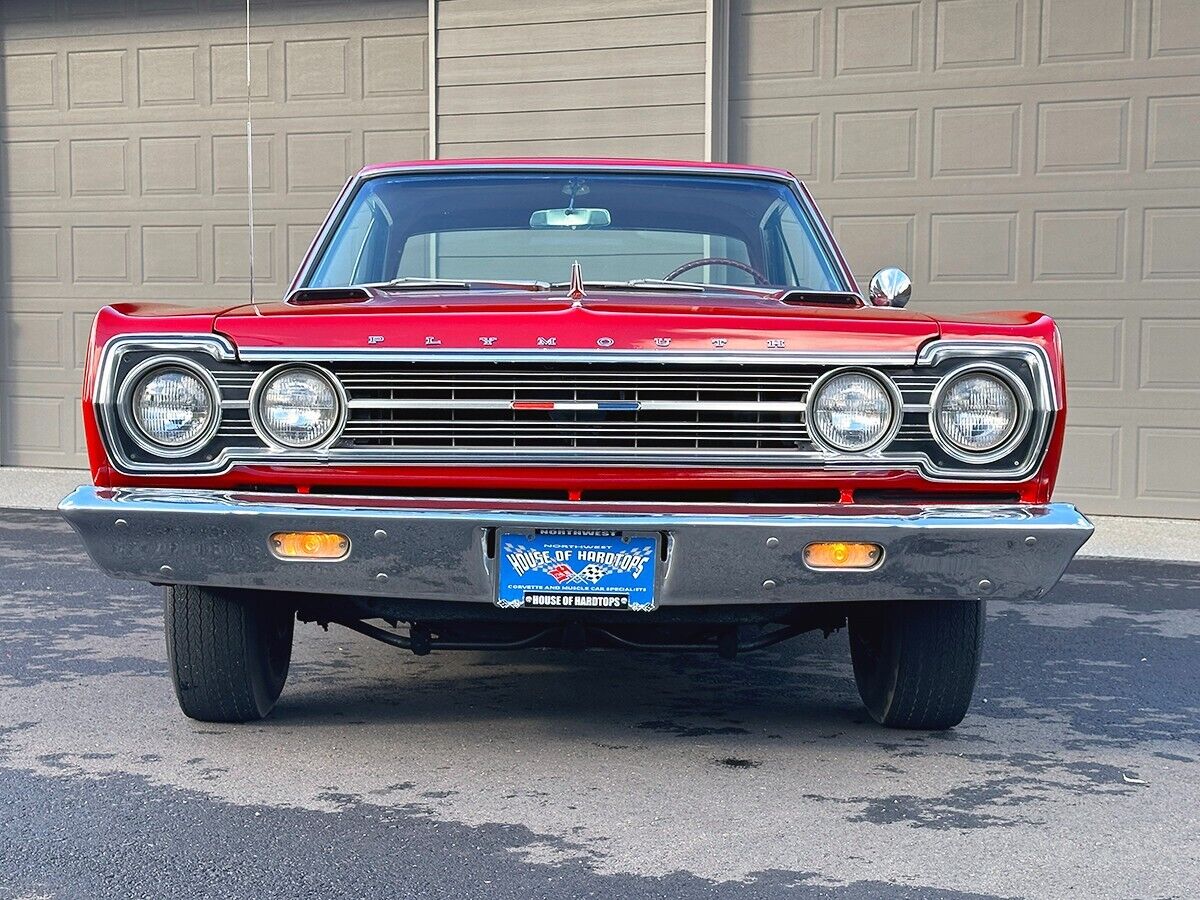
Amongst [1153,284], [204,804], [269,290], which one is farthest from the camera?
[269,290]

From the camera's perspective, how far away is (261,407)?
379 centimetres

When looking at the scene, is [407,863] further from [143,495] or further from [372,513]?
[143,495]

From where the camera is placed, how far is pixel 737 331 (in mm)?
3730

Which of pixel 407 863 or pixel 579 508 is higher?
pixel 579 508

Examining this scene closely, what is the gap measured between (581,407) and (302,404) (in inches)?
26.1

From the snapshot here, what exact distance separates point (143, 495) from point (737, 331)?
4.73 ft

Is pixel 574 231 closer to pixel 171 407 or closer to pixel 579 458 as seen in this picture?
pixel 579 458

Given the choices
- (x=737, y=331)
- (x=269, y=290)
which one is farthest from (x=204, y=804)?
(x=269, y=290)

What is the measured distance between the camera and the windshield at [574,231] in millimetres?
4957

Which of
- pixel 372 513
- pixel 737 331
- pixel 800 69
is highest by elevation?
Answer: pixel 800 69

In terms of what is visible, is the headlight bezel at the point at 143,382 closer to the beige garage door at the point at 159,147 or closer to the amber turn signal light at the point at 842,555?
the amber turn signal light at the point at 842,555

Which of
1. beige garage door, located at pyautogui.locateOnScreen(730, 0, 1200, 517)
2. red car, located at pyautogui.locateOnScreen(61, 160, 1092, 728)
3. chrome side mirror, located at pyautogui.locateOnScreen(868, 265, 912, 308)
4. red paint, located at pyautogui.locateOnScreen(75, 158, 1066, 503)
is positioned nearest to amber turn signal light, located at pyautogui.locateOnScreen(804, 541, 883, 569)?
red car, located at pyautogui.locateOnScreen(61, 160, 1092, 728)

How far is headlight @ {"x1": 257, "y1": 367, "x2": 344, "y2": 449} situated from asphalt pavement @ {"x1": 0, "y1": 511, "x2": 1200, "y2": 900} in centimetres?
83

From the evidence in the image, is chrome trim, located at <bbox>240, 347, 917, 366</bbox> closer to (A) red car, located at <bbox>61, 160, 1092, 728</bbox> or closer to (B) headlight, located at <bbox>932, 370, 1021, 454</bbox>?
(A) red car, located at <bbox>61, 160, 1092, 728</bbox>
